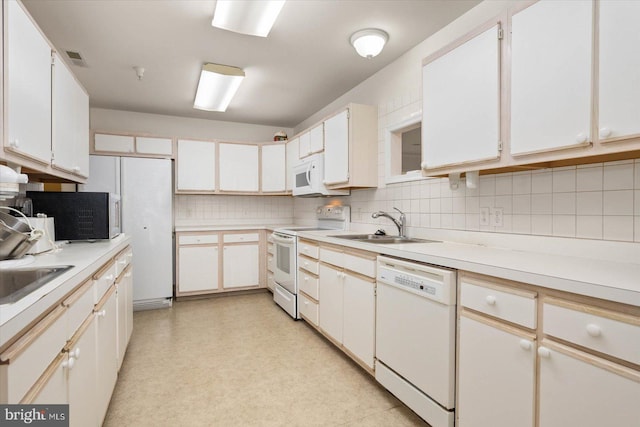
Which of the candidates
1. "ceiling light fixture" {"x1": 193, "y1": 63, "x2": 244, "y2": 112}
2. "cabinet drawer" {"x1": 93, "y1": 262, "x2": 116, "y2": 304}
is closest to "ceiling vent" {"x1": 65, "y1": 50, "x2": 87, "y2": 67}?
"ceiling light fixture" {"x1": 193, "y1": 63, "x2": 244, "y2": 112}

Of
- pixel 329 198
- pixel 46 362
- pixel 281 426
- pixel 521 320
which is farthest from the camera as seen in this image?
pixel 329 198

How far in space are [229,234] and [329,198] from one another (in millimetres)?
1413

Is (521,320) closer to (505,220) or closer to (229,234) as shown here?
(505,220)

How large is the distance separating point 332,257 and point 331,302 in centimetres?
38

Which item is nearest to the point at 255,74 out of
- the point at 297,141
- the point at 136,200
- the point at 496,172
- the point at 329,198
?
the point at 297,141

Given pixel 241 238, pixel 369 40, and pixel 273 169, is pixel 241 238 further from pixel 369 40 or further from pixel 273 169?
pixel 369 40

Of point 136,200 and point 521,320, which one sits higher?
point 136,200

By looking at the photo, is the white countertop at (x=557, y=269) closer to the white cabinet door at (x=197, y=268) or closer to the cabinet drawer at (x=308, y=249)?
the cabinet drawer at (x=308, y=249)

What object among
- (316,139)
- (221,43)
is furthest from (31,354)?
(316,139)

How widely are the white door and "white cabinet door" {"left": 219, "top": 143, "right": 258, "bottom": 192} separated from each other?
0.79 metres

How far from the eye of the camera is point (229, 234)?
4.36 meters

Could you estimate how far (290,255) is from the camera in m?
3.54

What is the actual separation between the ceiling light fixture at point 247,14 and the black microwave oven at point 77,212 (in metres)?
1.56

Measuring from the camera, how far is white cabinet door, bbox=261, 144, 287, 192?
4.73 m
